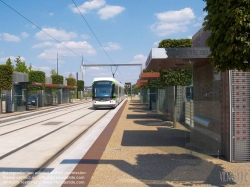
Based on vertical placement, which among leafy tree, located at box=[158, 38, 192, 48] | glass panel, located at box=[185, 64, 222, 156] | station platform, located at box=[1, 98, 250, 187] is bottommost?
station platform, located at box=[1, 98, 250, 187]

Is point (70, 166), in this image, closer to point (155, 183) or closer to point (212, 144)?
point (155, 183)

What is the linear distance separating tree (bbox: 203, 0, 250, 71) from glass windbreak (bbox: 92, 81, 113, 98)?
25539mm

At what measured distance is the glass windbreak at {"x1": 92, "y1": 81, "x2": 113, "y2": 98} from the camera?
98.8 ft

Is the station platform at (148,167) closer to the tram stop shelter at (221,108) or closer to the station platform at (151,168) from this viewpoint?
the station platform at (151,168)

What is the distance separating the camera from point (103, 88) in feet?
98.8

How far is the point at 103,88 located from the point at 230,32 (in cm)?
2621

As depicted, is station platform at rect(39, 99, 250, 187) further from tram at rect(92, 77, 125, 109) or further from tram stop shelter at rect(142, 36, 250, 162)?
tram at rect(92, 77, 125, 109)

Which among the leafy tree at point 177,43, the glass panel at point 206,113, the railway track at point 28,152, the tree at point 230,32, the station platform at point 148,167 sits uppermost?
the leafy tree at point 177,43

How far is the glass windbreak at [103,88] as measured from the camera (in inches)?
1185

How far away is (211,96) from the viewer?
8.29 m

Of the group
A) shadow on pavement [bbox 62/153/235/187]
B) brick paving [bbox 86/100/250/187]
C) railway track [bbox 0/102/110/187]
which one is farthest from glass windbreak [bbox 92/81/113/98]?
shadow on pavement [bbox 62/153/235/187]

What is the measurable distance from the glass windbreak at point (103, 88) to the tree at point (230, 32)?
25.5m

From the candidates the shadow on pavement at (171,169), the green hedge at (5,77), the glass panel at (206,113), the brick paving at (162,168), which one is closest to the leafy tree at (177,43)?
the glass panel at (206,113)

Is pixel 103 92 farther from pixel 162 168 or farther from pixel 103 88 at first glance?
pixel 162 168
